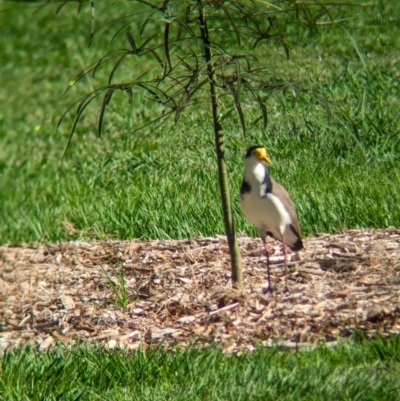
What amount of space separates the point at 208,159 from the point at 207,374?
134 inches

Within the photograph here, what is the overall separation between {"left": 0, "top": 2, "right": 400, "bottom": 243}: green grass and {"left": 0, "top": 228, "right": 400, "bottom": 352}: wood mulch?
13.7 inches

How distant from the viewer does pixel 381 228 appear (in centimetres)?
594

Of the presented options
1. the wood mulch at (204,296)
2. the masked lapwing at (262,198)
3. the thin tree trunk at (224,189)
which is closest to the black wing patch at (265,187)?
the masked lapwing at (262,198)

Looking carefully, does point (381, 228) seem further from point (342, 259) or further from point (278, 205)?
point (278, 205)

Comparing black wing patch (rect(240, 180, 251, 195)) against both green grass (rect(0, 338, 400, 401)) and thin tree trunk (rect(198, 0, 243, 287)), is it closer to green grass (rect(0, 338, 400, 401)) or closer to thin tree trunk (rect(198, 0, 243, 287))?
thin tree trunk (rect(198, 0, 243, 287))

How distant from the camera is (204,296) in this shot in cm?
528

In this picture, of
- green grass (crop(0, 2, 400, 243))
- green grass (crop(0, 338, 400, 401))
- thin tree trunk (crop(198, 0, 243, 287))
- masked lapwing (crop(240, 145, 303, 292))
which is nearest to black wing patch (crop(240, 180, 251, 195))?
masked lapwing (crop(240, 145, 303, 292))

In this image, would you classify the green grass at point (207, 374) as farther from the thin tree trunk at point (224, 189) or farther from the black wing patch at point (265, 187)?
the black wing patch at point (265, 187)

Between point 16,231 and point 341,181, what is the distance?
9.80 feet

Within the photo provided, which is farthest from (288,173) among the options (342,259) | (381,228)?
(342,259)

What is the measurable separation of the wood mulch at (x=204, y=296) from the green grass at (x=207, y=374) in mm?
214

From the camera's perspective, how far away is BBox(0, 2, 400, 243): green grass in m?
6.42

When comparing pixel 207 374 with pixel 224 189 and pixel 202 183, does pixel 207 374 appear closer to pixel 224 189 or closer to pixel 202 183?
pixel 224 189

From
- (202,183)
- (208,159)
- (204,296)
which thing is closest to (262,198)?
(204,296)
